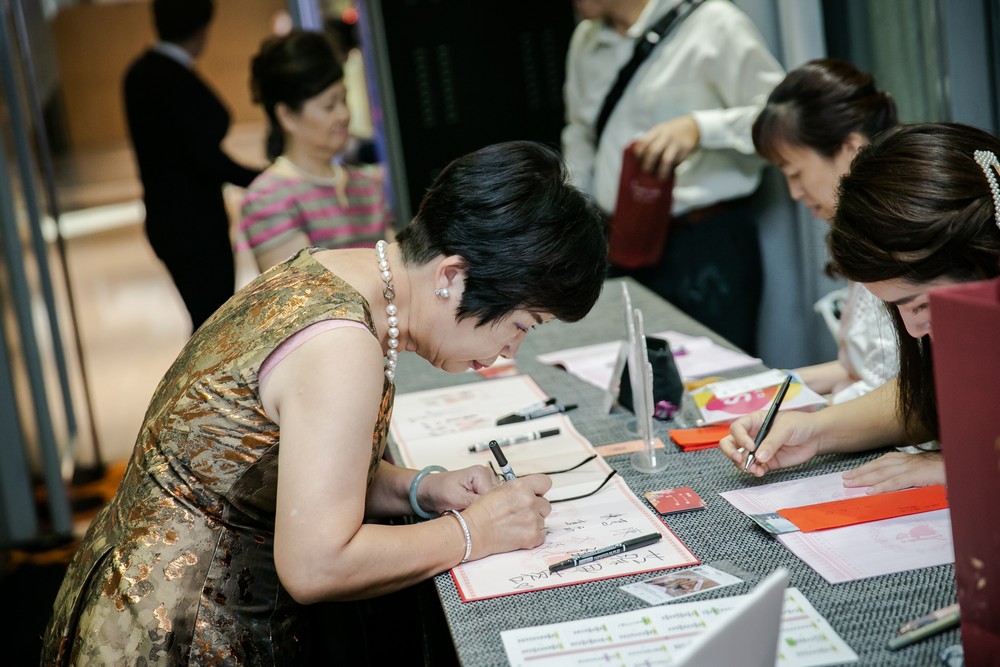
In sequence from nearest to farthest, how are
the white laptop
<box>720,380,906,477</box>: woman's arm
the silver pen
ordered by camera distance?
the white laptop → <box>720,380,906,477</box>: woman's arm → the silver pen

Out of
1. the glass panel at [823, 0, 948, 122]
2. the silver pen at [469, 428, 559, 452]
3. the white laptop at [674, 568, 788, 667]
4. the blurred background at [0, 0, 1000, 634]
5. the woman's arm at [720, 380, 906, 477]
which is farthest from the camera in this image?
the blurred background at [0, 0, 1000, 634]

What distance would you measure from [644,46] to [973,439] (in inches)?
99.3

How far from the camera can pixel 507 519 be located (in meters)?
1.46

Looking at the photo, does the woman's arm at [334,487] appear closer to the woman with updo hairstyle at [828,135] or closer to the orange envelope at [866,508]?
the orange envelope at [866,508]

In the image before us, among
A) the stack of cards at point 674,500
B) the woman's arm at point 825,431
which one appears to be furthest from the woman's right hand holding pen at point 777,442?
the stack of cards at point 674,500

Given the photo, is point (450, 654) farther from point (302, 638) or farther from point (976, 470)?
point (976, 470)

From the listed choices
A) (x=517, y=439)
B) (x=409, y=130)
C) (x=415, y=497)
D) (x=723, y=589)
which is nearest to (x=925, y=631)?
(x=723, y=589)

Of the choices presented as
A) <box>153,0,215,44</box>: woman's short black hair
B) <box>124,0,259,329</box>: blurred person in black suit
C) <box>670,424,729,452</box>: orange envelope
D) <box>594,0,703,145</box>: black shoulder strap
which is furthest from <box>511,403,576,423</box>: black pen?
<box>153,0,215,44</box>: woman's short black hair

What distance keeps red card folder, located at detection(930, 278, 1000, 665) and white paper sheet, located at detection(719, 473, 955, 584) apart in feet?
0.86

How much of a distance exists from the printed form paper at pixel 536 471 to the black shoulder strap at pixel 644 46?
1.33m

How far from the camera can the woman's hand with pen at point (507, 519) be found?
1.44m

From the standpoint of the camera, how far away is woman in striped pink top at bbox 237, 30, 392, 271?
120 inches

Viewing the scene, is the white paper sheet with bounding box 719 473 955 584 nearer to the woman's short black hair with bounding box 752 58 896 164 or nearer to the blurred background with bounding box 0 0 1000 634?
the woman's short black hair with bounding box 752 58 896 164

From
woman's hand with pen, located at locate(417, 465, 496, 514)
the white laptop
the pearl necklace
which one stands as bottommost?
woman's hand with pen, located at locate(417, 465, 496, 514)
